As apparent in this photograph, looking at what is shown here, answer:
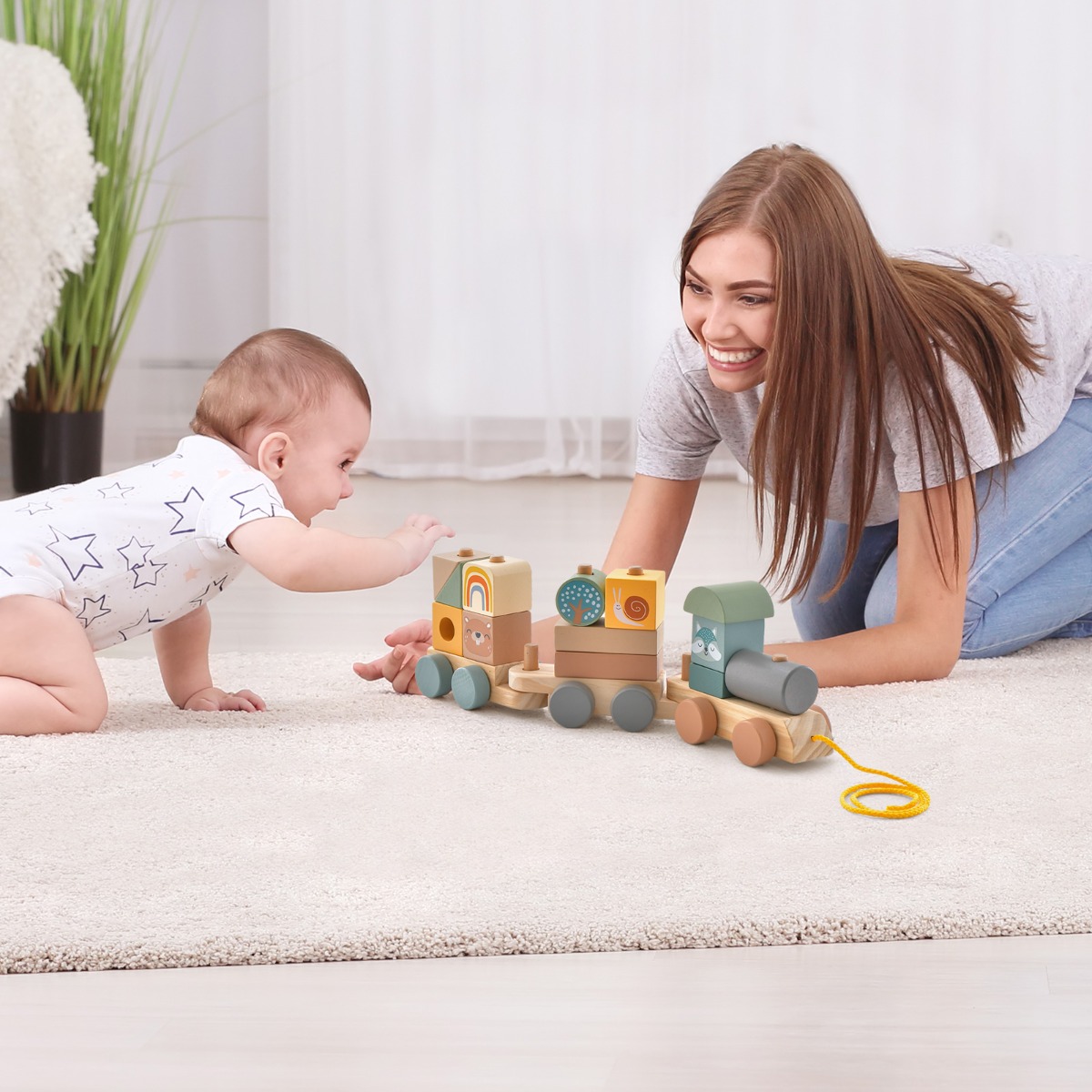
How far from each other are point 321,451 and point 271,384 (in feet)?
0.25

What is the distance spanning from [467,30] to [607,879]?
2.53 metres

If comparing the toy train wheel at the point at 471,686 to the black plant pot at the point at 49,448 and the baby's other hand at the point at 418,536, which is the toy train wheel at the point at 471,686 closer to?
the baby's other hand at the point at 418,536

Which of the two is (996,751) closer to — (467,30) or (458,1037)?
(458,1037)

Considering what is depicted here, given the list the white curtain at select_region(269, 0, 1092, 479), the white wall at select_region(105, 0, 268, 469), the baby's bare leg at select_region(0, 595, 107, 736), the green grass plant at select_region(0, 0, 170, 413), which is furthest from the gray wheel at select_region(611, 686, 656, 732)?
the white wall at select_region(105, 0, 268, 469)

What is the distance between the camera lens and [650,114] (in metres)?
3.02

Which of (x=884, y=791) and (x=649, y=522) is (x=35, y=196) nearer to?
(x=649, y=522)

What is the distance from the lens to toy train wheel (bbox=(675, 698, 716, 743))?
46.8 inches

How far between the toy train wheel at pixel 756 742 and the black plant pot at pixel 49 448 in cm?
191

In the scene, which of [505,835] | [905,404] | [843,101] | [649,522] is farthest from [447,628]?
[843,101]

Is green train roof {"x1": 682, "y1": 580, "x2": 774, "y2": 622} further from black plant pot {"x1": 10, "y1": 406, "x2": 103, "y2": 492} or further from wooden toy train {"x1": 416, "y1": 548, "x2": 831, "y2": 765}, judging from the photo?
black plant pot {"x1": 10, "y1": 406, "x2": 103, "y2": 492}

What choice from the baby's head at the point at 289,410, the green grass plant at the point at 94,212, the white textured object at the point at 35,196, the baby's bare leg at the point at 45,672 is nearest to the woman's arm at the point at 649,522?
the baby's head at the point at 289,410

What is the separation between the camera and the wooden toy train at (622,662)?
114 cm

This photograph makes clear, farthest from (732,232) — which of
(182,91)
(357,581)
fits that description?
(182,91)

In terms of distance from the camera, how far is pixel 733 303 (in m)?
1.28
